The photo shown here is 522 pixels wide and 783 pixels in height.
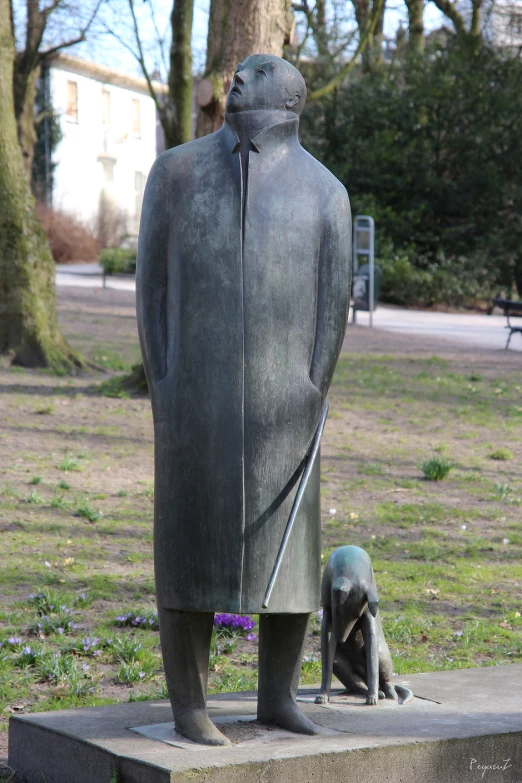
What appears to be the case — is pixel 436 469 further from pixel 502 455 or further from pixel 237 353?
pixel 237 353

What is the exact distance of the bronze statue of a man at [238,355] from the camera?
10.9 ft

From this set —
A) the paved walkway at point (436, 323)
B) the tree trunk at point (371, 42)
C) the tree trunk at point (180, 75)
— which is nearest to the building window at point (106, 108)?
the tree trunk at point (371, 42)

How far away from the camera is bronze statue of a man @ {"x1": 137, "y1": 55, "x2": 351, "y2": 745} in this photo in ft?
10.9

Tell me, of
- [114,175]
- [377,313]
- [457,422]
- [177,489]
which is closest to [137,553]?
[177,489]

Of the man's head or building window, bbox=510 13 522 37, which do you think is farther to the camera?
building window, bbox=510 13 522 37

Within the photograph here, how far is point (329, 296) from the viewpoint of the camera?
3.47 meters

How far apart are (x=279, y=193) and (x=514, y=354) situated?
1592 cm

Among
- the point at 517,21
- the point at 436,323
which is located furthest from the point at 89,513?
the point at 517,21

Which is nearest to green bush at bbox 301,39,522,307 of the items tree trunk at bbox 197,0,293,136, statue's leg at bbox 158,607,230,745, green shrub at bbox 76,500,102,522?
tree trunk at bbox 197,0,293,136

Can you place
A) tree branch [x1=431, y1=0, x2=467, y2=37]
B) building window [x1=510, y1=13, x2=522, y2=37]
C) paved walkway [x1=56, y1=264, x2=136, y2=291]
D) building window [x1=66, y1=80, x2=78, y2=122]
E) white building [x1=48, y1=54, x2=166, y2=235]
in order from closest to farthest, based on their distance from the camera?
paved walkway [x1=56, y1=264, x2=136, y2=291]
building window [x1=510, y1=13, x2=522, y2=37]
tree branch [x1=431, y1=0, x2=467, y2=37]
white building [x1=48, y1=54, x2=166, y2=235]
building window [x1=66, y1=80, x2=78, y2=122]

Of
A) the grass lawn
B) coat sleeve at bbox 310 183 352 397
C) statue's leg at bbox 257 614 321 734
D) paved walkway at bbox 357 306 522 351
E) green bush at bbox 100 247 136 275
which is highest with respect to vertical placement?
green bush at bbox 100 247 136 275

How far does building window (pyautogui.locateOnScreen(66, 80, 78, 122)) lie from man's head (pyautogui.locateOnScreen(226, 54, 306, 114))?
52643mm

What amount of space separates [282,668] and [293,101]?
177 centimetres

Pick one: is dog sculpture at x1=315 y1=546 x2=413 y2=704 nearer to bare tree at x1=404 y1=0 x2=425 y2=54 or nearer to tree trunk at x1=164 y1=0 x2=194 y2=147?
tree trunk at x1=164 y1=0 x2=194 y2=147
